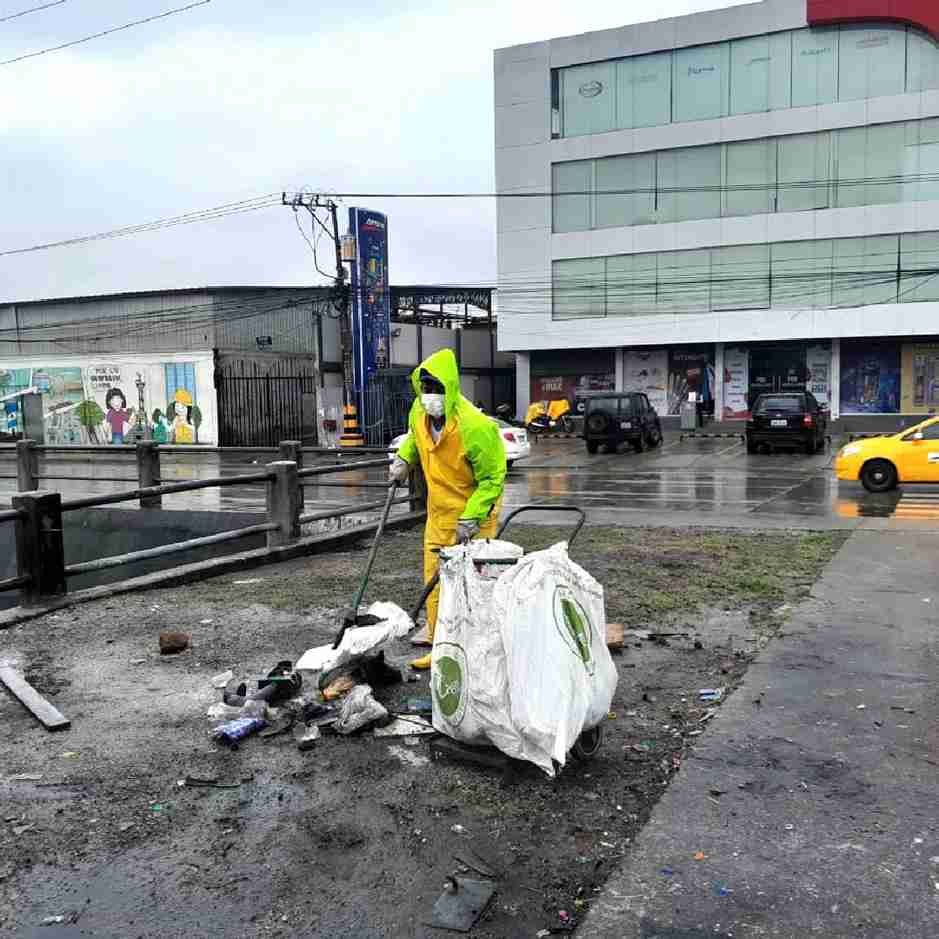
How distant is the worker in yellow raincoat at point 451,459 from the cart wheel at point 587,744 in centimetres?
139

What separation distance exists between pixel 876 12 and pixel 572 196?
1324 cm

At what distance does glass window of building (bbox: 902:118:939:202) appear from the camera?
34500 millimetres

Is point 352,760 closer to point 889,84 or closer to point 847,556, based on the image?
point 847,556

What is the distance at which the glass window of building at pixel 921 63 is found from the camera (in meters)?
34.7

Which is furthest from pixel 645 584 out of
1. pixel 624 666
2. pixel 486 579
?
pixel 486 579

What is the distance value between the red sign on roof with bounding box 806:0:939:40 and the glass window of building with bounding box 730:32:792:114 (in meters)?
1.35

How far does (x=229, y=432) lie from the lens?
34.5 m

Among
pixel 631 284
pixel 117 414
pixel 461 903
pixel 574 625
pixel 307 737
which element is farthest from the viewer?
pixel 631 284

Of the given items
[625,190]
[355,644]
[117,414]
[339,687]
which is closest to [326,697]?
[339,687]

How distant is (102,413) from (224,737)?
3547 centimetres

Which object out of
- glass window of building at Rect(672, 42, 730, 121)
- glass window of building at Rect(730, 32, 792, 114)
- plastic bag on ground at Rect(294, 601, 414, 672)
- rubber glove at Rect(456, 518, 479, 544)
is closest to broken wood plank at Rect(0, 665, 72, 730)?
plastic bag on ground at Rect(294, 601, 414, 672)

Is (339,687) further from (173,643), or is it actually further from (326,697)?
(173,643)

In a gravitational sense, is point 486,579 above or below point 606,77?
below

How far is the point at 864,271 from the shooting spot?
35.2m
